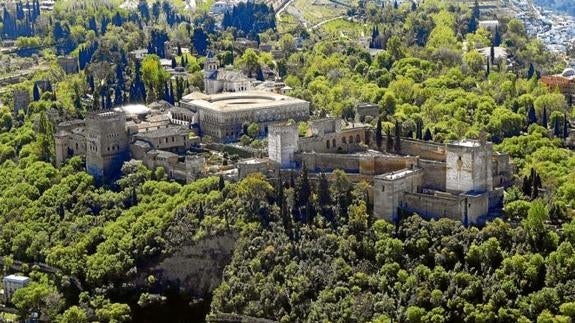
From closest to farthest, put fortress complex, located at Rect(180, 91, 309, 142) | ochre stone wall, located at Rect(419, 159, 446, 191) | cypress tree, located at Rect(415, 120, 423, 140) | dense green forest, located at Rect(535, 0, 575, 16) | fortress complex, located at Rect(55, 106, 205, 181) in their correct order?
ochre stone wall, located at Rect(419, 159, 446, 191)
fortress complex, located at Rect(55, 106, 205, 181)
cypress tree, located at Rect(415, 120, 423, 140)
fortress complex, located at Rect(180, 91, 309, 142)
dense green forest, located at Rect(535, 0, 575, 16)

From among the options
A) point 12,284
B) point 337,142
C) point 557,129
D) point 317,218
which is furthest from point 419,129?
point 12,284

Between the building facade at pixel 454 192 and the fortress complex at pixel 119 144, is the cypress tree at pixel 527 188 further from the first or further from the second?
the fortress complex at pixel 119 144

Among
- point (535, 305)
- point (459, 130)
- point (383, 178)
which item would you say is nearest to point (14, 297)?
point (383, 178)

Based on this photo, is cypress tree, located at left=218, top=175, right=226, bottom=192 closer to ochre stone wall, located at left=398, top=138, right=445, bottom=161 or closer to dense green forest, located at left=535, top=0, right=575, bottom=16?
ochre stone wall, located at left=398, top=138, right=445, bottom=161

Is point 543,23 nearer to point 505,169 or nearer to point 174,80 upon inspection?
point 174,80

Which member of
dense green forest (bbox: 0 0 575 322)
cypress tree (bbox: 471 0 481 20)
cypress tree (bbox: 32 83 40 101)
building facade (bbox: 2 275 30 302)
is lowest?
building facade (bbox: 2 275 30 302)

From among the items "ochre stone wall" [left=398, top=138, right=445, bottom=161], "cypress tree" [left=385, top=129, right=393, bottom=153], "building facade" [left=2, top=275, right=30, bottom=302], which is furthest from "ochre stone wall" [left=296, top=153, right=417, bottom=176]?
"building facade" [left=2, top=275, right=30, bottom=302]
